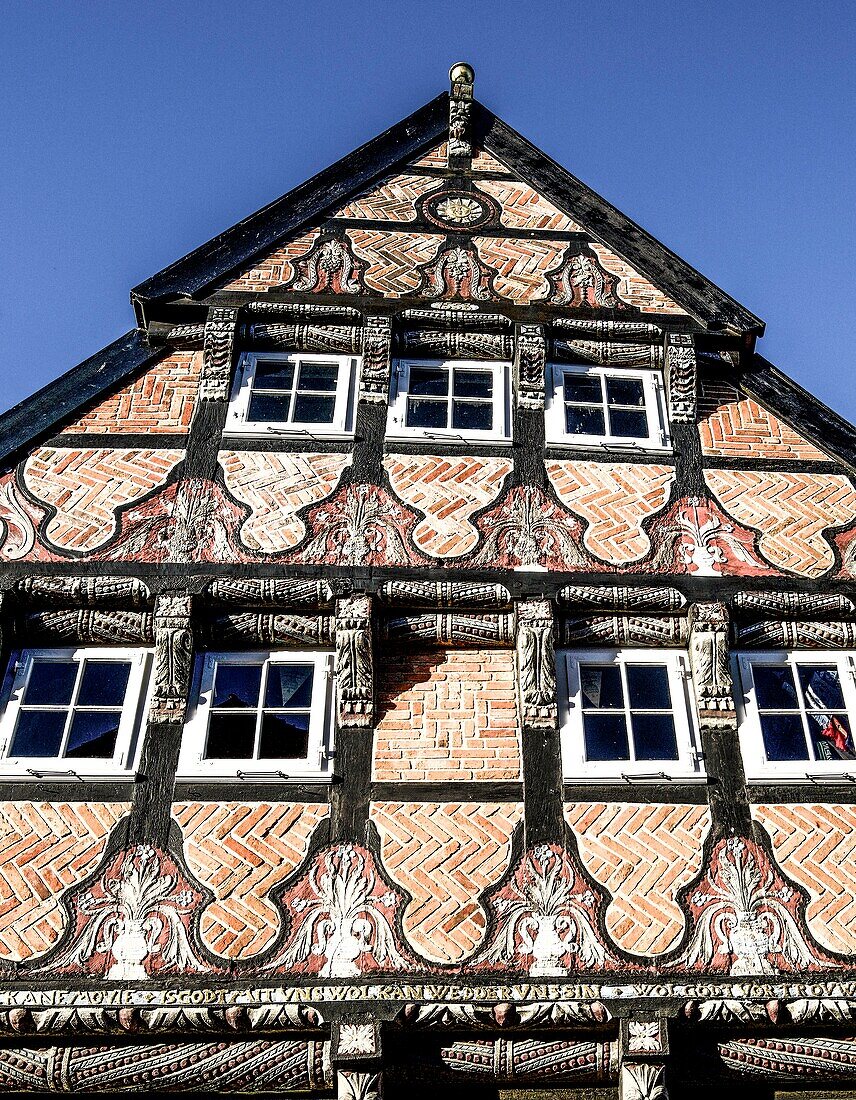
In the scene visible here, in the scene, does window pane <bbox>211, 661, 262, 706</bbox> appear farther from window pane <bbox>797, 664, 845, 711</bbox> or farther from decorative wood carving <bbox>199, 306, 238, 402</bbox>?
window pane <bbox>797, 664, 845, 711</bbox>

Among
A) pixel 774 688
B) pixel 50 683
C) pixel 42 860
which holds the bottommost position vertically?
pixel 42 860

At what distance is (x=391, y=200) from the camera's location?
9.80m

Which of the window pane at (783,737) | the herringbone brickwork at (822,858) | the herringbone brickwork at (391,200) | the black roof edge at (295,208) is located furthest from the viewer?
the herringbone brickwork at (391,200)

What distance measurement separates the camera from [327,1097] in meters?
6.02

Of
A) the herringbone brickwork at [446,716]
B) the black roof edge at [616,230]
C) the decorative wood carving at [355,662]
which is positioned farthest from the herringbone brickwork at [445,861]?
the black roof edge at [616,230]

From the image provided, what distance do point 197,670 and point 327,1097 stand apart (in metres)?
2.47

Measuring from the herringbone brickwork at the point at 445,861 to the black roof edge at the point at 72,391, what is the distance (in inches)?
138

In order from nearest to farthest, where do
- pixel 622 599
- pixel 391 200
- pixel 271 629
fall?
1. pixel 271 629
2. pixel 622 599
3. pixel 391 200

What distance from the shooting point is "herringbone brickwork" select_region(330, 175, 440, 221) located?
9672mm

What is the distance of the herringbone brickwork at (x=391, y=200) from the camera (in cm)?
967

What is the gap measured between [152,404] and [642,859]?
4432 millimetres

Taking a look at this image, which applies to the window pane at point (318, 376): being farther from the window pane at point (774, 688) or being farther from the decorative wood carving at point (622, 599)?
the window pane at point (774, 688)

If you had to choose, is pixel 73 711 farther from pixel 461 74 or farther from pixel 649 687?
pixel 461 74

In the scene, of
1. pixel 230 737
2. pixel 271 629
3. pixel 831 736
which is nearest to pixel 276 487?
pixel 271 629
